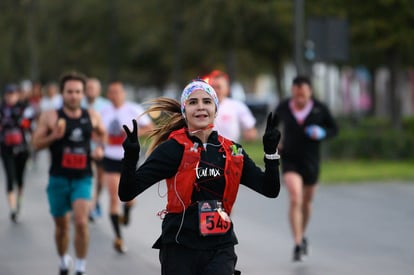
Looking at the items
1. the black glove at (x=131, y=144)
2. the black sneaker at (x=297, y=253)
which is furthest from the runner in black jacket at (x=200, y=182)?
the black sneaker at (x=297, y=253)

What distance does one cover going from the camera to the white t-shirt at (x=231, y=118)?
36.4 feet

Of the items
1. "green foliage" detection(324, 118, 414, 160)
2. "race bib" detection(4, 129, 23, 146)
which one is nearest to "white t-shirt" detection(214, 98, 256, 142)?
"race bib" detection(4, 129, 23, 146)

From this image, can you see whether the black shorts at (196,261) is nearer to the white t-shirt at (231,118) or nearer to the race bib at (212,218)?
the race bib at (212,218)

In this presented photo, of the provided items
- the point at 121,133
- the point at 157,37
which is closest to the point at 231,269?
the point at 121,133

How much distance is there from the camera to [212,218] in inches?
222

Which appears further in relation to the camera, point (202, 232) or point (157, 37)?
point (157, 37)

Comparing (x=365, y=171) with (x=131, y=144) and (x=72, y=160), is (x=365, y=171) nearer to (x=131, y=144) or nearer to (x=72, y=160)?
(x=72, y=160)

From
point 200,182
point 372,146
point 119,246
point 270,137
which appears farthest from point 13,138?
point 372,146

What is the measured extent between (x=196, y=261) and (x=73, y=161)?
416 cm

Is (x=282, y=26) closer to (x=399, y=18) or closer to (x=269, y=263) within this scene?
(x=399, y=18)

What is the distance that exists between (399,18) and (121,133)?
14.9 meters

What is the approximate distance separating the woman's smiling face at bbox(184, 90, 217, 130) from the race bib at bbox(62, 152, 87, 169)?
13.1 ft

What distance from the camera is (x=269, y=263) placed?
410 inches

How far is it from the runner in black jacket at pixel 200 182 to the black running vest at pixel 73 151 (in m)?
3.85
